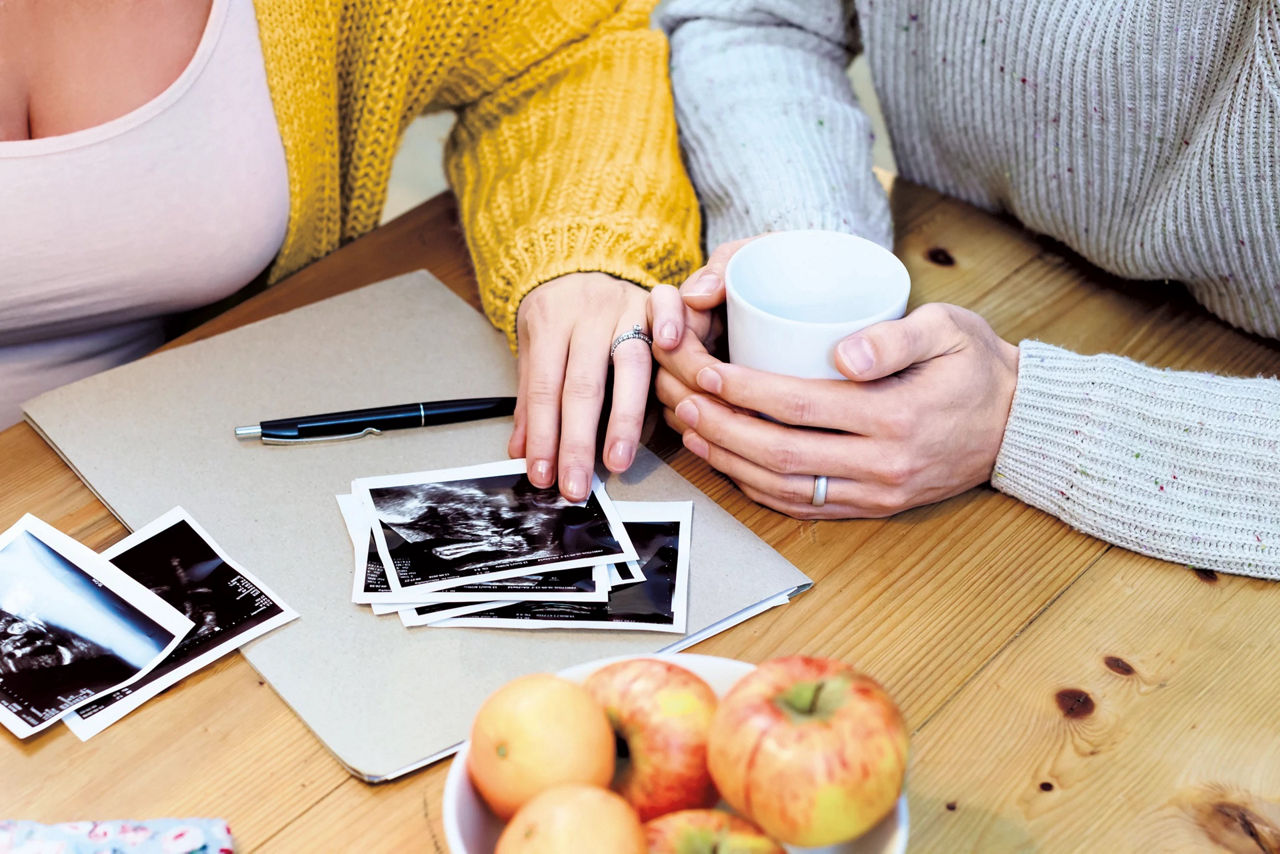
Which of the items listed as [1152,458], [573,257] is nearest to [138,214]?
[573,257]

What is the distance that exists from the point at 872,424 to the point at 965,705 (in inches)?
7.7

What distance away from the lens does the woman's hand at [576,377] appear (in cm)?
72

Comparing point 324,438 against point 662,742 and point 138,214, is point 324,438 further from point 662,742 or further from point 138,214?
point 662,742

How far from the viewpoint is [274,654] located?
61 centimetres

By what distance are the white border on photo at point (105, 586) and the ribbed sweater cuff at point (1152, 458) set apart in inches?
22.2

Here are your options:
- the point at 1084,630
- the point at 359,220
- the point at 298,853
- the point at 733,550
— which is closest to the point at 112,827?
the point at 298,853

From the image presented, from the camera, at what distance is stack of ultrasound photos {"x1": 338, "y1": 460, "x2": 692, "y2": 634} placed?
2.07ft

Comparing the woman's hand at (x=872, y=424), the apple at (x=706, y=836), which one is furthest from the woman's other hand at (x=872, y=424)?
the apple at (x=706, y=836)

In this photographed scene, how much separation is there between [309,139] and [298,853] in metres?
0.62

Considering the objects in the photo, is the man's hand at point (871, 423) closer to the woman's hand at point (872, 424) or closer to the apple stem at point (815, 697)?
the woman's hand at point (872, 424)

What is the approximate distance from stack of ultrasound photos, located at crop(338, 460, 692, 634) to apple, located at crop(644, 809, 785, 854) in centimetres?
24

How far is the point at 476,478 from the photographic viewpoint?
73 cm

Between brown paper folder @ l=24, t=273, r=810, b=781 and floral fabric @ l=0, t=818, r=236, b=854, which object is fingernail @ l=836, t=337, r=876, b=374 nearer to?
brown paper folder @ l=24, t=273, r=810, b=781

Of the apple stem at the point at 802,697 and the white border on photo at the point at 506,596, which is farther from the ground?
the apple stem at the point at 802,697
